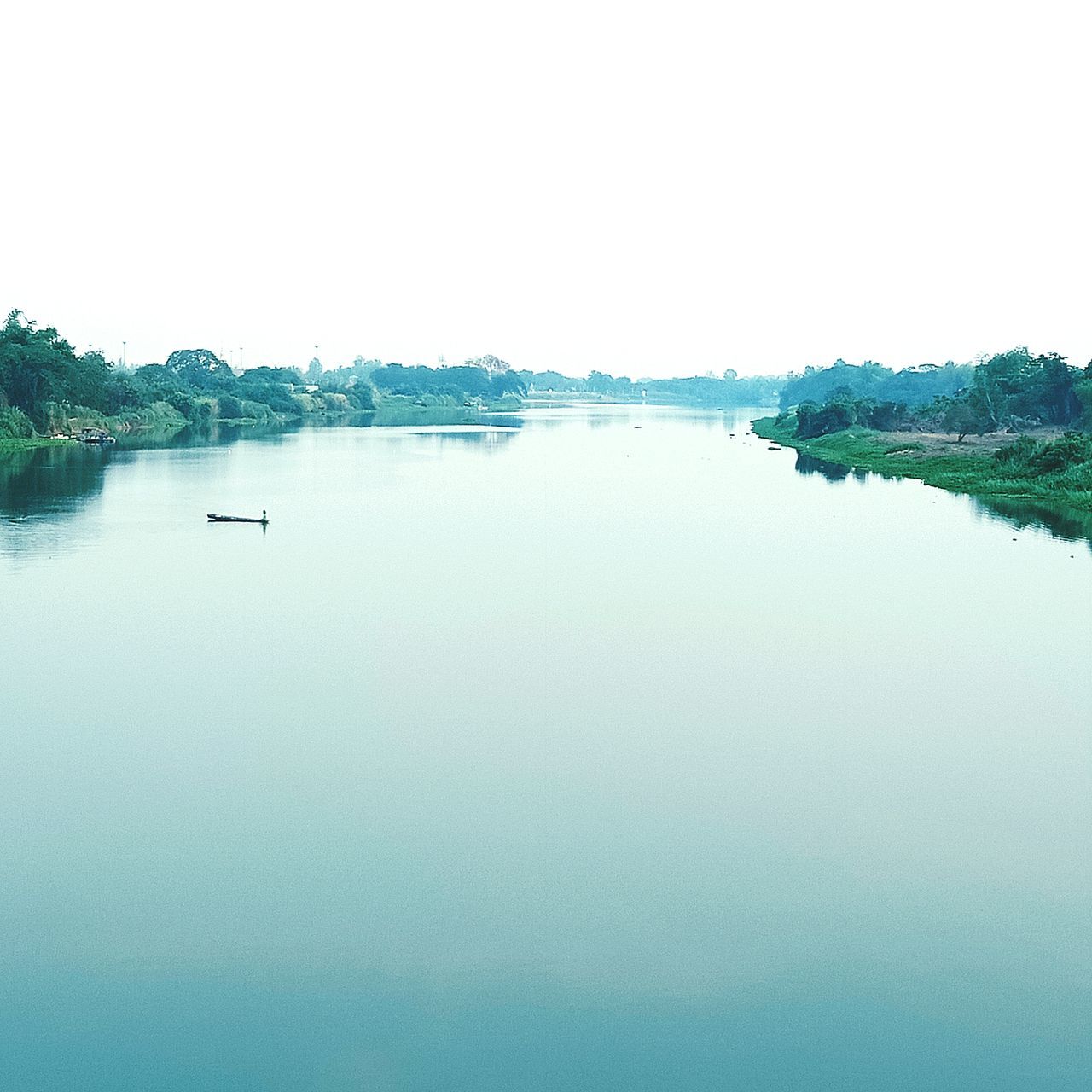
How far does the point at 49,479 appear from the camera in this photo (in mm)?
36719

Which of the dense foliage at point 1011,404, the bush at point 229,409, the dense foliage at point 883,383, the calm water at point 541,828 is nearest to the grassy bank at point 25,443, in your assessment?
the calm water at point 541,828

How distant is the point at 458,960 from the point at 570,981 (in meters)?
0.73

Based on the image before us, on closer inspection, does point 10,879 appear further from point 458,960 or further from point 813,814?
point 813,814

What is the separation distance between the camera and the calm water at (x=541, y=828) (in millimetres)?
6590

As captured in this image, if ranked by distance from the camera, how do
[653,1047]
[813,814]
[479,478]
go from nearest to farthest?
1. [653,1047]
2. [813,814]
3. [479,478]

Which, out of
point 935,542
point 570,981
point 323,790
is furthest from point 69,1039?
point 935,542

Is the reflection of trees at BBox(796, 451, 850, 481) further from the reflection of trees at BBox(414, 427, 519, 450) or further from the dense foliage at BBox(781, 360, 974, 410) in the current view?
the dense foliage at BBox(781, 360, 974, 410)

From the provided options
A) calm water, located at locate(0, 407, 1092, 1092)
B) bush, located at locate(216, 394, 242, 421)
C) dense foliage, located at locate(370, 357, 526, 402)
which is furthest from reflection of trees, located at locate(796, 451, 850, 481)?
dense foliage, located at locate(370, 357, 526, 402)

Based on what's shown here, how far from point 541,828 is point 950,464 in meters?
38.2

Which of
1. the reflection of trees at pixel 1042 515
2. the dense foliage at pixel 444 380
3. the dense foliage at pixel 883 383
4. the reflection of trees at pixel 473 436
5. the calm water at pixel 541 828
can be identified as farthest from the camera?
the dense foliage at pixel 444 380

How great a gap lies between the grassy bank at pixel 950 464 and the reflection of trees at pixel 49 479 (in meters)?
26.1

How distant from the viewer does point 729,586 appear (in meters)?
20.8

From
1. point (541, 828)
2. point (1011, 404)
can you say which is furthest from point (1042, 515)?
point (1011, 404)

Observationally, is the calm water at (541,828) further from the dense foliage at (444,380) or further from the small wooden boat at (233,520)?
the dense foliage at (444,380)
